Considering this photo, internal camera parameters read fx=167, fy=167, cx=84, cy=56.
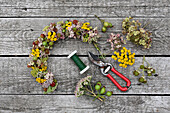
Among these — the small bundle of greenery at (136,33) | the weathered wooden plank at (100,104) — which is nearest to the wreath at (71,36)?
the small bundle of greenery at (136,33)

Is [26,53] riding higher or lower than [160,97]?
higher

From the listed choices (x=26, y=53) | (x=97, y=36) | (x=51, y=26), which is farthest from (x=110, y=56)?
(x=26, y=53)

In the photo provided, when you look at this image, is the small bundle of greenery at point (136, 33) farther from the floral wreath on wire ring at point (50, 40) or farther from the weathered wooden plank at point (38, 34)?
the floral wreath on wire ring at point (50, 40)

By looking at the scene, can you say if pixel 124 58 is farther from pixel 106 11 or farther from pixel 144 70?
pixel 106 11

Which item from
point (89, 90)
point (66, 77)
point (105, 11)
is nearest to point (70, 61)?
point (66, 77)

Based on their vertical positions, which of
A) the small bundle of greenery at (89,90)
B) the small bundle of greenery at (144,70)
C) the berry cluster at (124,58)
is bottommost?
the small bundle of greenery at (89,90)

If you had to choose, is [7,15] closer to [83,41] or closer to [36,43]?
[36,43]

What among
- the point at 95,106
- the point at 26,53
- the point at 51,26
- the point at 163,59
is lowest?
the point at 95,106

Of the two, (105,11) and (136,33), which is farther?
(105,11)
